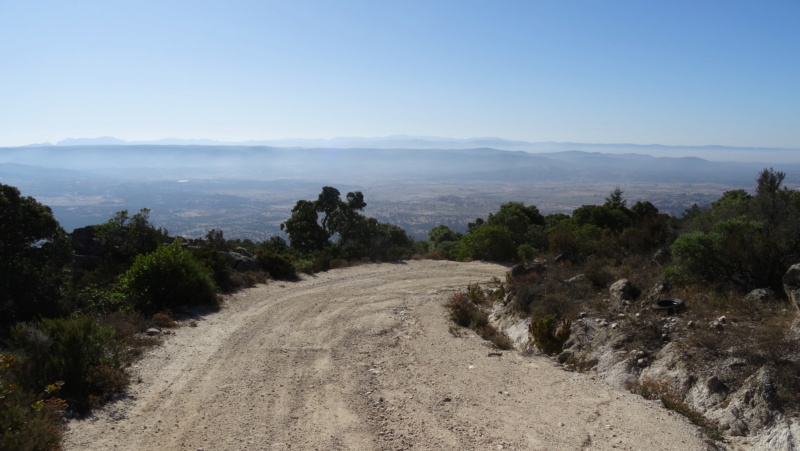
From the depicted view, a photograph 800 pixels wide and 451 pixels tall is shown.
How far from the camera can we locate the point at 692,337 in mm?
7594

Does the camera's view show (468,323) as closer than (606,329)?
No

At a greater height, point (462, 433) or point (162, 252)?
point (162, 252)

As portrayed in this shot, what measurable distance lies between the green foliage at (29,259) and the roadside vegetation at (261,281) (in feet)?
0.10

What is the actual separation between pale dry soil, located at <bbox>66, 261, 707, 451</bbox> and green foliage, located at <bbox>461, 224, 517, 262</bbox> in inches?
503

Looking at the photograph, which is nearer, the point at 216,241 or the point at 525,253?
the point at 216,241

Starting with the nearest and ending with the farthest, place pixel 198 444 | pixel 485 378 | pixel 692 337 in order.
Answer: pixel 198 444
pixel 692 337
pixel 485 378

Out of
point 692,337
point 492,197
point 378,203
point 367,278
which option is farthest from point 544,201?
point 692,337

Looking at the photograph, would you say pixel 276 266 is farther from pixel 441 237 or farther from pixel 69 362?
pixel 441 237

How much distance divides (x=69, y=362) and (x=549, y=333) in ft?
27.7

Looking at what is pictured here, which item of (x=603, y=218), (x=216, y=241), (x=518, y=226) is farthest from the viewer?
(x=603, y=218)

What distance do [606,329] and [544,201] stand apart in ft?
433

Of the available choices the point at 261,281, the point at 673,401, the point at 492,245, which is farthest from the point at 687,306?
the point at 492,245

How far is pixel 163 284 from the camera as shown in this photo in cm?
1352

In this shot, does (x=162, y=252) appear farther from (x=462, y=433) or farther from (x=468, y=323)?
(x=462, y=433)
